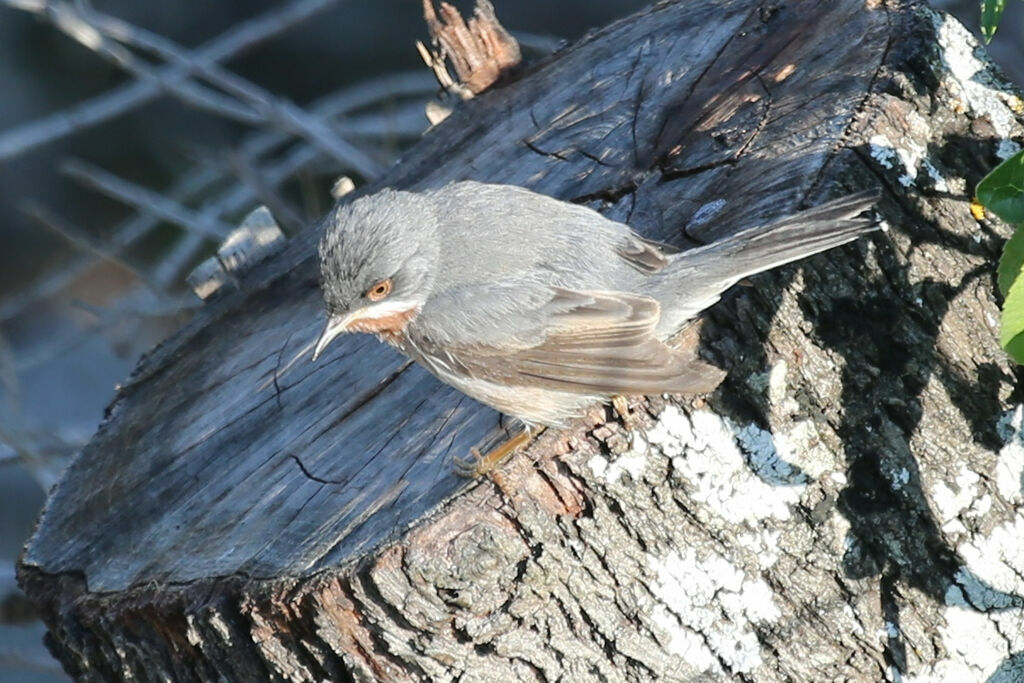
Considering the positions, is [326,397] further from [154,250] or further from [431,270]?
[154,250]

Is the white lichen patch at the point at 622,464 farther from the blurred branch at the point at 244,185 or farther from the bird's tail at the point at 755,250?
the blurred branch at the point at 244,185

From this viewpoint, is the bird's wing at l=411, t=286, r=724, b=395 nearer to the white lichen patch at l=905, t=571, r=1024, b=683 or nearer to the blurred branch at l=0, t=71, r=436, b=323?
the white lichen patch at l=905, t=571, r=1024, b=683

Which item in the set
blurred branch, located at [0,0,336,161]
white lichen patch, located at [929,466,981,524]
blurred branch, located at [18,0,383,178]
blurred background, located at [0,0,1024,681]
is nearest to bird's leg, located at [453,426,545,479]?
white lichen patch, located at [929,466,981,524]

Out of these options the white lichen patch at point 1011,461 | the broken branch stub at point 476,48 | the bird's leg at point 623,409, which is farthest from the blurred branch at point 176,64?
the white lichen patch at point 1011,461

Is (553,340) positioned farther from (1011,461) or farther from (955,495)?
(1011,461)

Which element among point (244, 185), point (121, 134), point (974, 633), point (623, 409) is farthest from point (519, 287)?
point (121, 134)
